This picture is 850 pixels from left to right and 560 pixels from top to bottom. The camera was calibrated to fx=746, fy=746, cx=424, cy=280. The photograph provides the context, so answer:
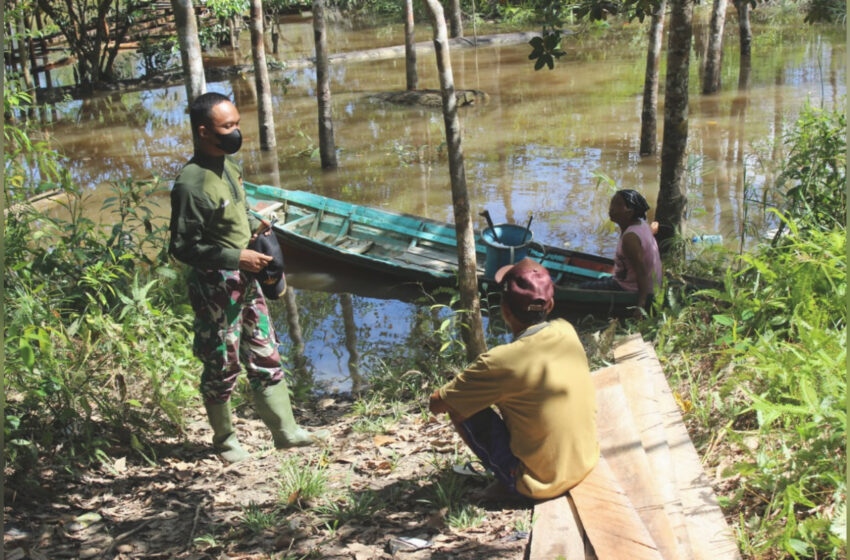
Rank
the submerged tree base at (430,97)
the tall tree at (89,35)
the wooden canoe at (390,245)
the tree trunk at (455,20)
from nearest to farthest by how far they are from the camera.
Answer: the wooden canoe at (390,245) < the submerged tree base at (430,97) < the tall tree at (89,35) < the tree trunk at (455,20)

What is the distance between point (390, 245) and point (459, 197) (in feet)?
13.7

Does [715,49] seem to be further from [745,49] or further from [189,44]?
[189,44]

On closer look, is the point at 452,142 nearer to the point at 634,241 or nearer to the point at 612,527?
the point at 634,241

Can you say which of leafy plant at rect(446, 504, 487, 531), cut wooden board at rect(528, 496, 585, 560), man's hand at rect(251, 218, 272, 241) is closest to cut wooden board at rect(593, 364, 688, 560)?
cut wooden board at rect(528, 496, 585, 560)

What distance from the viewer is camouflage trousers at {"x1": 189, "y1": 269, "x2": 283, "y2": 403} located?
3629 millimetres

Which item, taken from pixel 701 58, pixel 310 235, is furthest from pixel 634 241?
pixel 701 58

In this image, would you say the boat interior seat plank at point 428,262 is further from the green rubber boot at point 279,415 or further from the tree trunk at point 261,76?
the tree trunk at point 261,76

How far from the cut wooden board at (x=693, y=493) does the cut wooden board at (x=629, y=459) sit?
13 centimetres

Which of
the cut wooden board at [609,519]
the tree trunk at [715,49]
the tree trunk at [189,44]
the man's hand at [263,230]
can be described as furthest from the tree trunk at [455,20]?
the cut wooden board at [609,519]

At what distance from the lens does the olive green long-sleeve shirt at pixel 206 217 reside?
345cm

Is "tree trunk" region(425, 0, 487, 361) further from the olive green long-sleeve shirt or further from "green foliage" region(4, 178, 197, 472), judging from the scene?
"green foliage" region(4, 178, 197, 472)

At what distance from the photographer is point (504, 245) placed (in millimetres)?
7219

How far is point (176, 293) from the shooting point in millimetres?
6145

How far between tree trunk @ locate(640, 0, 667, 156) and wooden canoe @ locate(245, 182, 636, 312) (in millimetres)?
4599
